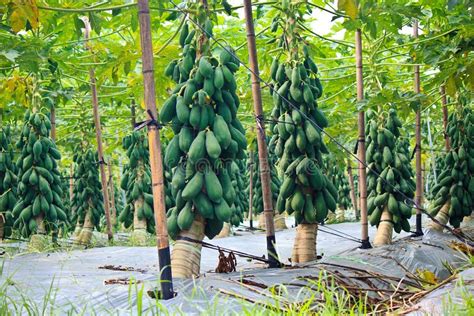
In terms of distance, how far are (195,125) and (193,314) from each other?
149 cm

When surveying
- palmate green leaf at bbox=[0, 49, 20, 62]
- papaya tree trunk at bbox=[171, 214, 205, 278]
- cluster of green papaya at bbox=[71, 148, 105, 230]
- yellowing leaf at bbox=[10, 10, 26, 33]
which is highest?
yellowing leaf at bbox=[10, 10, 26, 33]

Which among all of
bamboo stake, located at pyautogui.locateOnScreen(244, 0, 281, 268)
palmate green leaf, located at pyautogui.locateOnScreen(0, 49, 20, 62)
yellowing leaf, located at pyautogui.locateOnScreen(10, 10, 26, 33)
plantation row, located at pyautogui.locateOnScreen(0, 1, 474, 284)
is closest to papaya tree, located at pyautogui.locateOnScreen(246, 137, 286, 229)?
plantation row, located at pyautogui.locateOnScreen(0, 1, 474, 284)

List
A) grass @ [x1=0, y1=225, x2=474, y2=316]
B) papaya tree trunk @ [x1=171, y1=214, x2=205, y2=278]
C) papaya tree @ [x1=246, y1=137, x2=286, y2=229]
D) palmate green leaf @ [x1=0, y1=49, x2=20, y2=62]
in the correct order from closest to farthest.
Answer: grass @ [x1=0, y1=225, x2=474, y2=316]
papaya tree trunk @ [x1=171, y1=214, x2=205, y2=278]
palmate green leaf @ [x1=0, y1=49, x2=20, y2=62]
papaya tree @ [x1=246, y1=137, x2=286, y2=229]

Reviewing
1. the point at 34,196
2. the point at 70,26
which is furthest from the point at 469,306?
the point at 34,196

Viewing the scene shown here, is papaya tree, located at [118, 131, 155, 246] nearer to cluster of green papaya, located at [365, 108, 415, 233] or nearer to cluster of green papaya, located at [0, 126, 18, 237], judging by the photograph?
cluster of green papaya, located at [0, 126, 18, 237]

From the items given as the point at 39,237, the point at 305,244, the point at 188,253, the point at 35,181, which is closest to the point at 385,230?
the point at 305,244

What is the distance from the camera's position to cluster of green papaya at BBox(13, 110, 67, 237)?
708 cm

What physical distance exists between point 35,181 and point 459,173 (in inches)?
191

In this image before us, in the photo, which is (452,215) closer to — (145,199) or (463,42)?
(463,42)

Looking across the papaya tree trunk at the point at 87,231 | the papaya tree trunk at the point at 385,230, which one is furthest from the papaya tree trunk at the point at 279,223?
the papaya tree trunk at the point at 385,230

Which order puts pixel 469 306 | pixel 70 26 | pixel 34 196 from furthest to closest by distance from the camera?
pixel 34 196 → pixel 70 26 → pixel 469 306

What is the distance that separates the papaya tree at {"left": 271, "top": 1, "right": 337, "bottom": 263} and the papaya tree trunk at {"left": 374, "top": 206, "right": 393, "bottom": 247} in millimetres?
1145

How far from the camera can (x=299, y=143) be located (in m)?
5.24

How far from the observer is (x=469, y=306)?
265cm
